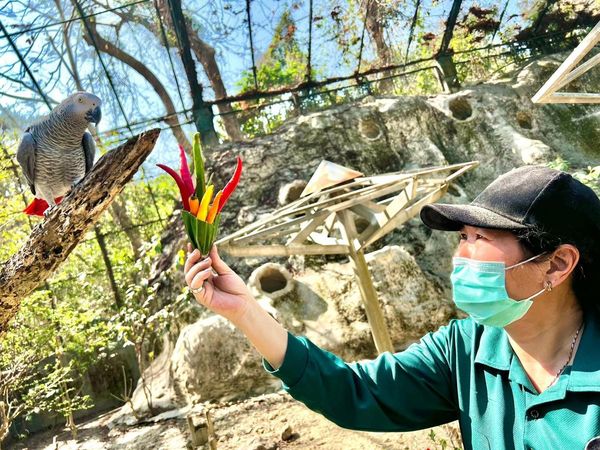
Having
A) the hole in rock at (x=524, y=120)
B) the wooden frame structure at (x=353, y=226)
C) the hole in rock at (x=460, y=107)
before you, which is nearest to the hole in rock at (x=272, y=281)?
the wooden frame structure at (x=353, y=226)

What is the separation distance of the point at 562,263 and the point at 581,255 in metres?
0.05

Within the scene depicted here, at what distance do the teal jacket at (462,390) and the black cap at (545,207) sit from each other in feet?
0.89

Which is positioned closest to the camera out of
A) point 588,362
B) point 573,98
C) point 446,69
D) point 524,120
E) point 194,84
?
point 588,362

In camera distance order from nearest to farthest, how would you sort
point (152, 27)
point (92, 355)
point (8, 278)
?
point (8, 278)
point (152, 27)
point (92, 355)

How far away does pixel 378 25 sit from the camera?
8883 millimetres

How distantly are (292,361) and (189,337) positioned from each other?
513cm

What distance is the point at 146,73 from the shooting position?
7715 mm

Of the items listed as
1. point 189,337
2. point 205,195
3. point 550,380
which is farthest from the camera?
point 189,337

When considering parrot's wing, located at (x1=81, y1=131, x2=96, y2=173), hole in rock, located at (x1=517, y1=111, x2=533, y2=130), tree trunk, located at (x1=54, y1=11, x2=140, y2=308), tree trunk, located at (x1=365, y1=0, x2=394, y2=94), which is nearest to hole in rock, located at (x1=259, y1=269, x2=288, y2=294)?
tree trunk, located at (x1=54, y1=11, x2=140, y2=308)

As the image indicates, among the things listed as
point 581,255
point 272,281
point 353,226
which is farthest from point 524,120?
point 581,255

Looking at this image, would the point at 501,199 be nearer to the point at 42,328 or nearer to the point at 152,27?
the point at 42,328

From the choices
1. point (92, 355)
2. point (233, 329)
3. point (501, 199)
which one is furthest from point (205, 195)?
point (92, 355)

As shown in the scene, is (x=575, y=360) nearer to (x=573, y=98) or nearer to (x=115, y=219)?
(x=573, y=98)

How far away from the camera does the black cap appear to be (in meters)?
1.21
